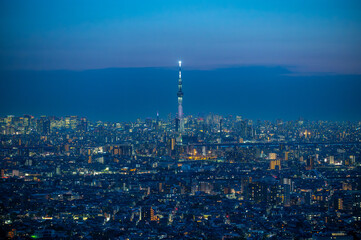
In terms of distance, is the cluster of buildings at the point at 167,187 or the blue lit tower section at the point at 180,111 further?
the blue lit tower section at the point at 180,111

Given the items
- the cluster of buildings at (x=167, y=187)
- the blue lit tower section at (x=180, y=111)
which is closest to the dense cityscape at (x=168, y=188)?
the cluster of buildings at (x=167, y=187)

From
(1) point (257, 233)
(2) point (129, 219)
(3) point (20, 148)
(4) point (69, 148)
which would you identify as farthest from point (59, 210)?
(4) point (69, 148)

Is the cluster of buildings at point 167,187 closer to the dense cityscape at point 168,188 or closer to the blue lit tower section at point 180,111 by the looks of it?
the dense cityscape at point 168,188

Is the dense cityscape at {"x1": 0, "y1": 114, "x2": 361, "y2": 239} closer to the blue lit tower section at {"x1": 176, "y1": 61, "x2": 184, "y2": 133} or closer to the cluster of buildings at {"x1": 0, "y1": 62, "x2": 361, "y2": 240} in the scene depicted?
the cluster of buildings at {"x1": 0, "y1": 62, "x2": 361, "y2": 240}

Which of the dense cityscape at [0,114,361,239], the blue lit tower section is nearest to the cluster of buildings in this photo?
the dense cityscape at [0,114,361,239]

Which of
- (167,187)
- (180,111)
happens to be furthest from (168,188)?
(180,111)

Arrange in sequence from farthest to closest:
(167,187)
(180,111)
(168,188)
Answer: (180,111), (167,187), (168,188)

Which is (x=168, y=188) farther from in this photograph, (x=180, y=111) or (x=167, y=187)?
(x=180, y=111)

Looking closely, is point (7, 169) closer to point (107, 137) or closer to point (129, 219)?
point (129, 219)

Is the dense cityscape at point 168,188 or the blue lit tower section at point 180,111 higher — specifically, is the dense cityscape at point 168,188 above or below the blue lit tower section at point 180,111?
below
